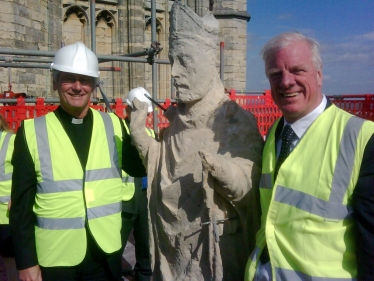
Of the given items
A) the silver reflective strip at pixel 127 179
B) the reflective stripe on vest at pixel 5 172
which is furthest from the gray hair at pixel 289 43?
the reflective stripe on vest at pixel 5 172

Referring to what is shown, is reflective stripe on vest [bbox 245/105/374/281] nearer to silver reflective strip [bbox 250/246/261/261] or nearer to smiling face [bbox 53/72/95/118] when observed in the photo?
silver reflective strip [bbox 250/246/261/261]

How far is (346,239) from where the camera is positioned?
4.93ft

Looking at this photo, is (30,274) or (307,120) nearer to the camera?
(307,120)

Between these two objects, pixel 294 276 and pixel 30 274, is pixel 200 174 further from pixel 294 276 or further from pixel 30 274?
pixel 30 274

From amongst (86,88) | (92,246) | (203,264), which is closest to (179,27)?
(86,88)

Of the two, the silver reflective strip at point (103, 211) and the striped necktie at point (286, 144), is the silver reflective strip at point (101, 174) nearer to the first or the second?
the silver reflective strip at point (103, 211)

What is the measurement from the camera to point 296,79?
1673mm

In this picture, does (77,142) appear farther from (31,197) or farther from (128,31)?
(128,31)

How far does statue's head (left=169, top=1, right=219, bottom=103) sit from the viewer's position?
1.99 meters

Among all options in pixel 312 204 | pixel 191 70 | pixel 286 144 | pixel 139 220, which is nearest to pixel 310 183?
pixel 312 204

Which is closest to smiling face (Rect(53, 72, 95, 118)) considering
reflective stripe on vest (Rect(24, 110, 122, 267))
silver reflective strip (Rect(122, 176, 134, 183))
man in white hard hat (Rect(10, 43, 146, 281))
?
man in white hard hat (Rect(10, 43, 146, 281))

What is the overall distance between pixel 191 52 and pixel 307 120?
27.4 inches

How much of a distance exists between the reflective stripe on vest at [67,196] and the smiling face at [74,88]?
176mm

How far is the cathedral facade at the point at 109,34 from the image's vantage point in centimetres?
764
